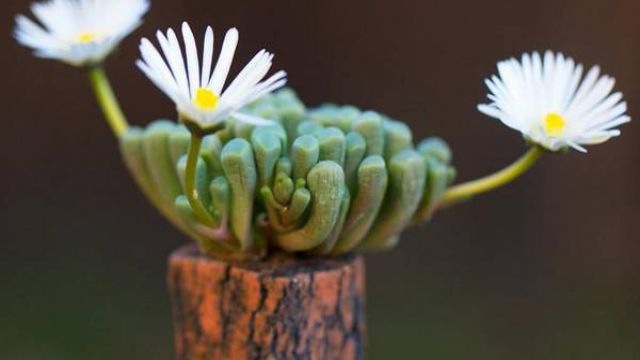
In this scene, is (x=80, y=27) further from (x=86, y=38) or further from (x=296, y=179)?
(x=296, y=179)

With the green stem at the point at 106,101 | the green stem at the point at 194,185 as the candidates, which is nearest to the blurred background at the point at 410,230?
the green stem at the point at 106,101

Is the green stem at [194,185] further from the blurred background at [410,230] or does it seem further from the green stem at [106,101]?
the blurred background at [410,230]

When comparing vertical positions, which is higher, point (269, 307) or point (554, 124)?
point (554, 124)

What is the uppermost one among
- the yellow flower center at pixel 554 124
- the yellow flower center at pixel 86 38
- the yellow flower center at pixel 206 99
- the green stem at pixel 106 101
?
the yellow flower center at pixel 86 38

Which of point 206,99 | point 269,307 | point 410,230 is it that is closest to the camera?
point 206,99

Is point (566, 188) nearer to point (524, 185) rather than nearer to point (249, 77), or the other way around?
point (524, 185)

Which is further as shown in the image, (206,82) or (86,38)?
(86,38)

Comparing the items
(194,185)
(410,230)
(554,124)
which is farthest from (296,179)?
(410,230)
